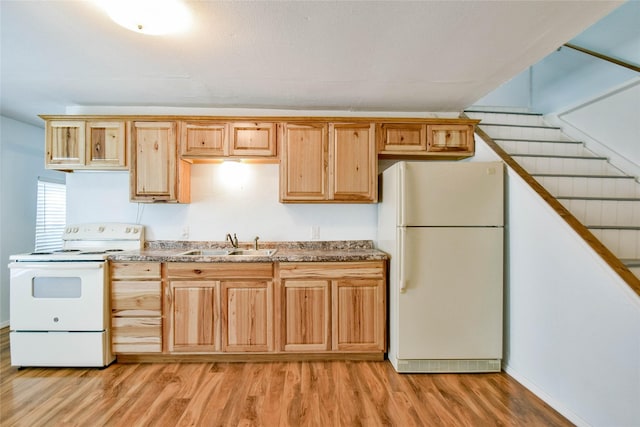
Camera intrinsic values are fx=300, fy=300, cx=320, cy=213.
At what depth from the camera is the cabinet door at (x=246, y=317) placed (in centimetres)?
256

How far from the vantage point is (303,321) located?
2578mm

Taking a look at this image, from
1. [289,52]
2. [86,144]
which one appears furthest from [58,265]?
[289,52]

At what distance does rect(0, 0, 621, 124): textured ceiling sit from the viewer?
5.42ft

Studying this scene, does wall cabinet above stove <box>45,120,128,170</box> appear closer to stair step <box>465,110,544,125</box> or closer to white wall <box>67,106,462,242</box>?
white wall <box>67,106,462,242</box>

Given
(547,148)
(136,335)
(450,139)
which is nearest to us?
(136,335)

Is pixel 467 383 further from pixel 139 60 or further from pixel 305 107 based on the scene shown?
pixel 139 60

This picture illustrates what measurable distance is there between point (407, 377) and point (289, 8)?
8.71ft

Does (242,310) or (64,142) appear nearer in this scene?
(242,310)

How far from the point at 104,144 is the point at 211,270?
5.24 feet

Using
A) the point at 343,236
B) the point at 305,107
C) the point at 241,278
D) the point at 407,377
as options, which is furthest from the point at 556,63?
the point at 241,278

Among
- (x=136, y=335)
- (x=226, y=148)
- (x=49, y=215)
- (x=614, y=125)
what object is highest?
(x=614, y=125)

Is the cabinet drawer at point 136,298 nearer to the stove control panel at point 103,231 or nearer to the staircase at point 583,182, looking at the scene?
the stove control panel at point 103,231

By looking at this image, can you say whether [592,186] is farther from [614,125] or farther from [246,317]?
[246,317]

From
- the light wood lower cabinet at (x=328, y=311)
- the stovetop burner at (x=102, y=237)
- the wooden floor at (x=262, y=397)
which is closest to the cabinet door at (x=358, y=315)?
the light wood lower cabinet at (x=328, y=311)
